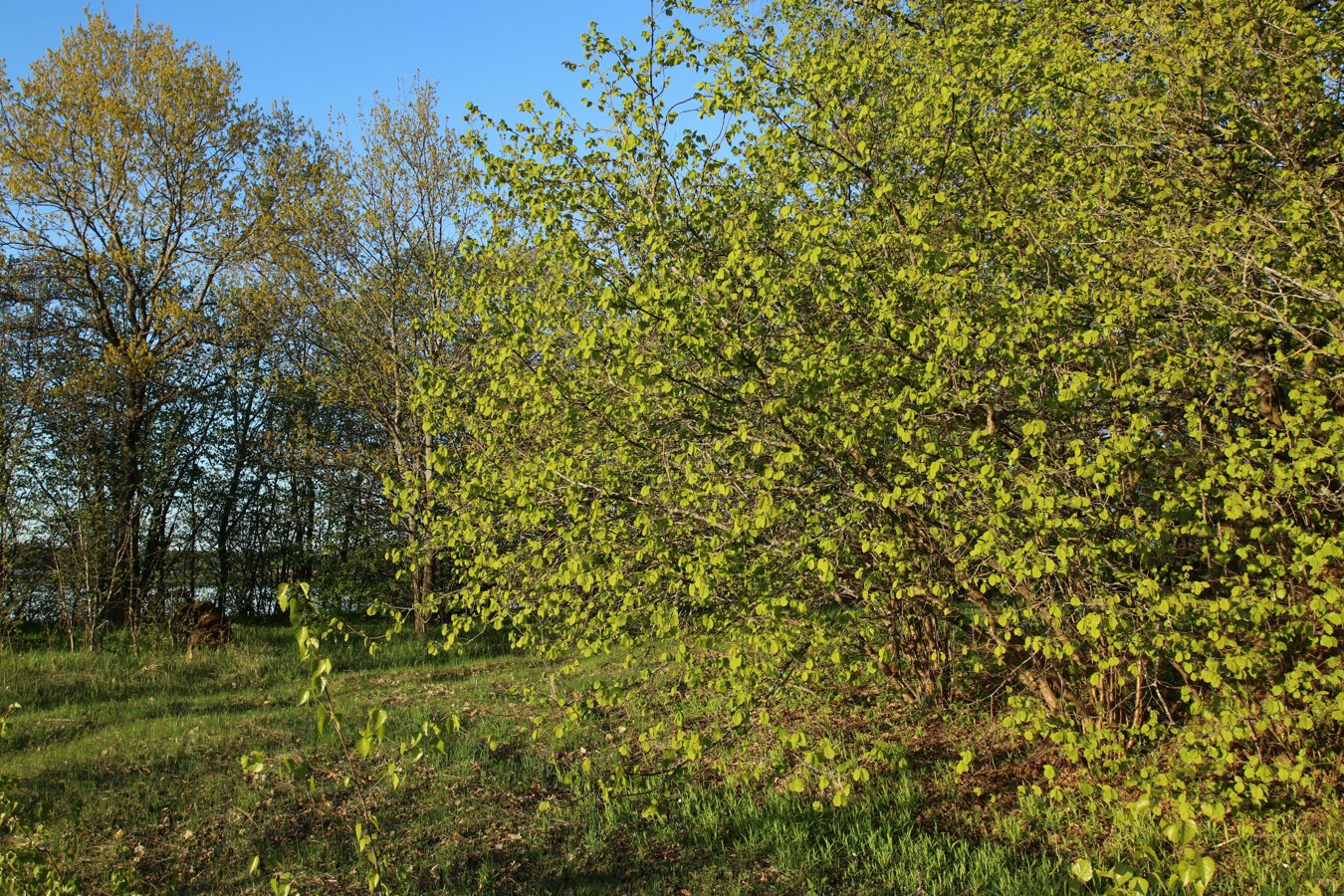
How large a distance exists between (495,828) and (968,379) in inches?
172

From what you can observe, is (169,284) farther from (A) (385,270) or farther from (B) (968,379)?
(B) (968,379)

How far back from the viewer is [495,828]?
591 cm

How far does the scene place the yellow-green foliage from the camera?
4363 mm

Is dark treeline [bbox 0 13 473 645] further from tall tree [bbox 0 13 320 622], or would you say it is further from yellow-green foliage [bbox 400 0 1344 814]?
yellow-green foliage [bbox 400 0 1344 814]

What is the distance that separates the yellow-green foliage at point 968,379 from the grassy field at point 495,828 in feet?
1.77

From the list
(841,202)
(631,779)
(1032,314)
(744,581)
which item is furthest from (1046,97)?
(631,779)

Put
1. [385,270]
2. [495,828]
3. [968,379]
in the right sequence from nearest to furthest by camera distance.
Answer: [968,379] < [495,828] < [385,270]

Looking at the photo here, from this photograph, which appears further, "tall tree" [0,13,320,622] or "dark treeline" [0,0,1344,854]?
"tall tree" [0,13,320,622]

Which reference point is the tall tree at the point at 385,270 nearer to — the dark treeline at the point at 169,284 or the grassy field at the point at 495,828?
the dark treeline at the point at 169,284

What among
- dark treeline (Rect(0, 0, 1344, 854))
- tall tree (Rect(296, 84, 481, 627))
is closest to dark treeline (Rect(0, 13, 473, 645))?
tall tree (Rect(296, 84, 481, 627))

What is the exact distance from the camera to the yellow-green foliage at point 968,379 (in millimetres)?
4363

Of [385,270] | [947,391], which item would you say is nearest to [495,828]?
[947,391]

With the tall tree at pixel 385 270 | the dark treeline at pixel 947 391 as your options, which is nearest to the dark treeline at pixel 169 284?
the tall tree at pixel 385 270

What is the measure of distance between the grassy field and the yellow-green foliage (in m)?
0.54
